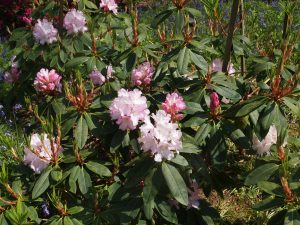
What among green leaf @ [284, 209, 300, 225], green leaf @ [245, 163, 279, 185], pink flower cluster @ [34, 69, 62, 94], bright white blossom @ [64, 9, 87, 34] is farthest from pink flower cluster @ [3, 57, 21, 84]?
green leaf @ [284, 209, 300, 225]

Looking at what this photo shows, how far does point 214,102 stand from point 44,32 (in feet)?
4.11

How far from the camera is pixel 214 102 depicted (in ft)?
5.98

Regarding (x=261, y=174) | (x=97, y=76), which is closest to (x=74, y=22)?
(x=97, y=76)

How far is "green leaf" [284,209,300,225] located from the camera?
1.53 meters

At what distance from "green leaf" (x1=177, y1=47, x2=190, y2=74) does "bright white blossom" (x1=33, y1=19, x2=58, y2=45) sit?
97 centimetres

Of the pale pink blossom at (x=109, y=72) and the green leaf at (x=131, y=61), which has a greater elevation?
the green leaf at (x=131, y=61)

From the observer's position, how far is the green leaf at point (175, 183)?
1.66m

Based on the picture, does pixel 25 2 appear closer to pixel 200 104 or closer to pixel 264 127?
pixel 200 104

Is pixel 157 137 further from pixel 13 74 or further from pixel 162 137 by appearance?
pixel 13 74

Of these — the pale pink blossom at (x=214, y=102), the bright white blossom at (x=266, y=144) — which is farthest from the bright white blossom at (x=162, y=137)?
the bright white blossom at (x=266, y=144)

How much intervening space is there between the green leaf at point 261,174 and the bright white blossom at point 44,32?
4.85 feet

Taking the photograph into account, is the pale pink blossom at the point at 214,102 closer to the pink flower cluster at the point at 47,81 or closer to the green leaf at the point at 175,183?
the green leaf at the point at 175,183

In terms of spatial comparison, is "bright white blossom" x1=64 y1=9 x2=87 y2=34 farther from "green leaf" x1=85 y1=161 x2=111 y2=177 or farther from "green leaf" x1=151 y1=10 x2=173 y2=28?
"green leaf" x1=85 y1=161 x2=111 y2=177

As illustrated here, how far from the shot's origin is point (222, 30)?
2.23 metres
